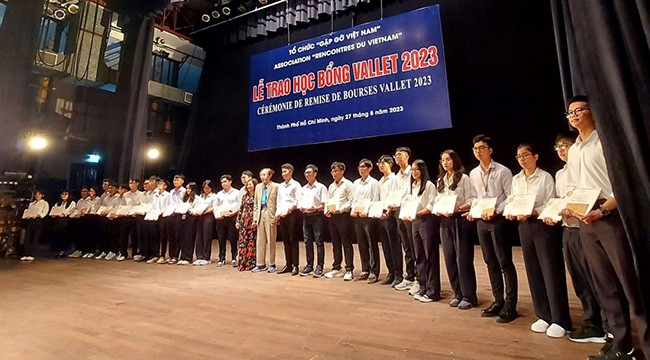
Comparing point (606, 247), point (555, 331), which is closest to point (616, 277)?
point (606, 247)

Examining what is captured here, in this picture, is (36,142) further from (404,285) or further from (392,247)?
(404,285)

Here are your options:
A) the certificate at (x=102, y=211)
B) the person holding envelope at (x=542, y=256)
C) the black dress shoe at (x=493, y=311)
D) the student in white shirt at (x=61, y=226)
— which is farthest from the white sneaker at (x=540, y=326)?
the student in white shirt at (x=61, y=226)

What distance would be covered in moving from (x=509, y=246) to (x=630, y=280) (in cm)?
73

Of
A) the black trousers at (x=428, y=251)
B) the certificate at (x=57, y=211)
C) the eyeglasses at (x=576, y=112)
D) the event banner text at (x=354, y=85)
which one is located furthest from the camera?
the certificate at (x=57, y=211)

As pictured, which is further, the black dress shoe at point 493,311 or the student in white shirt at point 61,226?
the student in white shirt at point 61,226

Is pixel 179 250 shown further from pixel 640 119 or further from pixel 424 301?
pixel 640 119

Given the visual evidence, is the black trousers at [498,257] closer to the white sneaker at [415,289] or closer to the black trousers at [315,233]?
the white sneaker at [415,289]

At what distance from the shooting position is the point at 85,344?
71.8 inches

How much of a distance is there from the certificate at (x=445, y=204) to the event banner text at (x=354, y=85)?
8.57 feet

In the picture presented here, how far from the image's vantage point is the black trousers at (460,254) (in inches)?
93.3

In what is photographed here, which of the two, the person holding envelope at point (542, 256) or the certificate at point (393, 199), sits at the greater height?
the certificate at point (393, 199)

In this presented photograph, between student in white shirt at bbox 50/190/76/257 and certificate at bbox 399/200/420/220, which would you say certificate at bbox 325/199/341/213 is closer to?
certificate at bbox 399/200/420/220

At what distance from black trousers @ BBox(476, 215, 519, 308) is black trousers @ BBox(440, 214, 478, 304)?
0.17 metres

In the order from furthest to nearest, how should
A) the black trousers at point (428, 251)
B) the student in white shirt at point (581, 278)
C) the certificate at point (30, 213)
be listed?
the certificate at point (30, 213)
the black trousers at point (428, 251)
the student in white shirt at point (581, 278)
